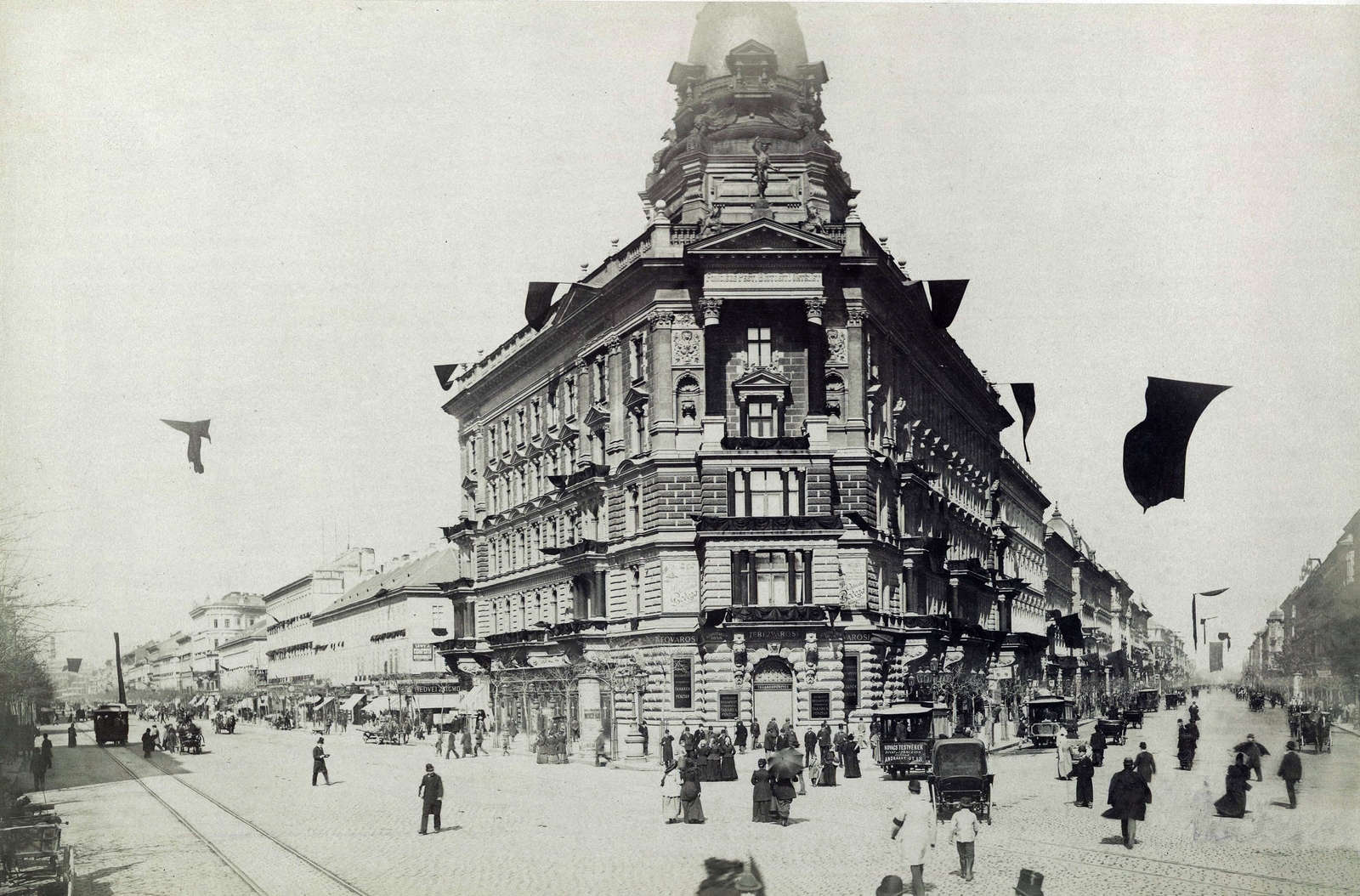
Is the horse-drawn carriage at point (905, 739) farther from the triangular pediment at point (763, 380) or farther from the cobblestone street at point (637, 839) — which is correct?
the triangular pediment at point (763, 380)

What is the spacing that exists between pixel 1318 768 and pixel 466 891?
30.6 meters

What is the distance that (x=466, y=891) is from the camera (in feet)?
69.3

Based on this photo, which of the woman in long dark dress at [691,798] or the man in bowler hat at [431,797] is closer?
the man in bowler hat at [431,797]

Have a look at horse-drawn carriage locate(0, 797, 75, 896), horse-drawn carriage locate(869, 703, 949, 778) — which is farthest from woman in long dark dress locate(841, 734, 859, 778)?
horse-drawn carriage locate(0, 797, 75, 896)

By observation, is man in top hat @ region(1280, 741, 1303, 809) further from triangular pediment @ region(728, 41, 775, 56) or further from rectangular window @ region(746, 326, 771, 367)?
triangular pediment @ region(728, 41, 775, 56)

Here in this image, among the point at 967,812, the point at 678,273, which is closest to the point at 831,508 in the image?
the point at 678,273

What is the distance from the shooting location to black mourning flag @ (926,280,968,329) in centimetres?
3734

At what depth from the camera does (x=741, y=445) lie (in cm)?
5306

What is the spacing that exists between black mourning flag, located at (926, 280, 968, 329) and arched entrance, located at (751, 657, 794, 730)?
60.9ft

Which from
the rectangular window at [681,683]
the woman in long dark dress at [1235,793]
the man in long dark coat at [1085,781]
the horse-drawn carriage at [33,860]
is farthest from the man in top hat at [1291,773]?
the rectangular window at [681,683]

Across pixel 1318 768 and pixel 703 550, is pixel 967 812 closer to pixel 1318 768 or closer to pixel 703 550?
pixel 1318 768

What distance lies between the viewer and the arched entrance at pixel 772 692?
51.8 m

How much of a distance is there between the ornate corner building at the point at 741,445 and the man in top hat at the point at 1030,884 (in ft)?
88.8

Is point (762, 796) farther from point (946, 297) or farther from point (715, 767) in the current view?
point (946, 297)
